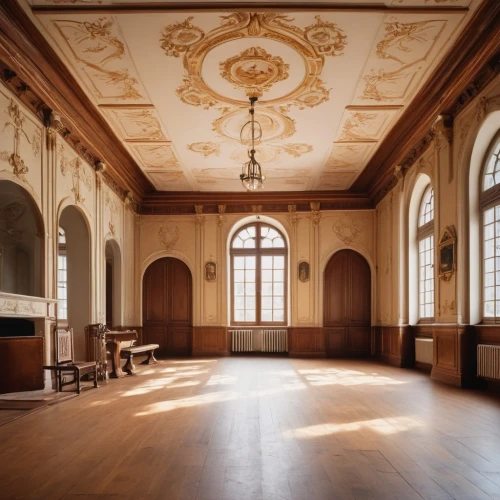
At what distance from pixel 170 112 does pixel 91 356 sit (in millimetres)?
4682

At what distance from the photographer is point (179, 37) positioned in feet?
20.9

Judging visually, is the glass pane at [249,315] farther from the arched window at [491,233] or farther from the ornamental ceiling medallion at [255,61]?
the arched window at [491,233]

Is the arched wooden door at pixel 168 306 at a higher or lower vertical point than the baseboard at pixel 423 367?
higher

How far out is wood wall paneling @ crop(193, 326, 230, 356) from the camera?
14.1m

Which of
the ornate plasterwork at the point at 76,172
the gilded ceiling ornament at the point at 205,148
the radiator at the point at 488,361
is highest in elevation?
the gilded ceiling ornament at the point at 205,148

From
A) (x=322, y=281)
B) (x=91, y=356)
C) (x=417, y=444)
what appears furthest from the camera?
(x=322, y=281)

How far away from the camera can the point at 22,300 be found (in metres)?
6.66

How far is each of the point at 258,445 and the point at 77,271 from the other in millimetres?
6506

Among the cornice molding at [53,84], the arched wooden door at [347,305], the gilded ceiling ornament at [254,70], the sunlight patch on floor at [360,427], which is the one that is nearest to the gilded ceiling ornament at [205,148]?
the cornice molding at [53,84]

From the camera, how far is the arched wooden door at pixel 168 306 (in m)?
14.2

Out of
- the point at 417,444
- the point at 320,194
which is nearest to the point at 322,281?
the point at 320,194

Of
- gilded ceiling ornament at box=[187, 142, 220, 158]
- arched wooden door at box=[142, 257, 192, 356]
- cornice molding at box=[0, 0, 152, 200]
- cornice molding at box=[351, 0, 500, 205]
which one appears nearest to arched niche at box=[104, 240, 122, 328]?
arched wooden door at box=[142, 257, 192, 356]

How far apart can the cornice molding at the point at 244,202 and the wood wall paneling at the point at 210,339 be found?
129 inches

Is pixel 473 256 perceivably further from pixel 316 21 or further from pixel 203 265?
pixel 203 265
